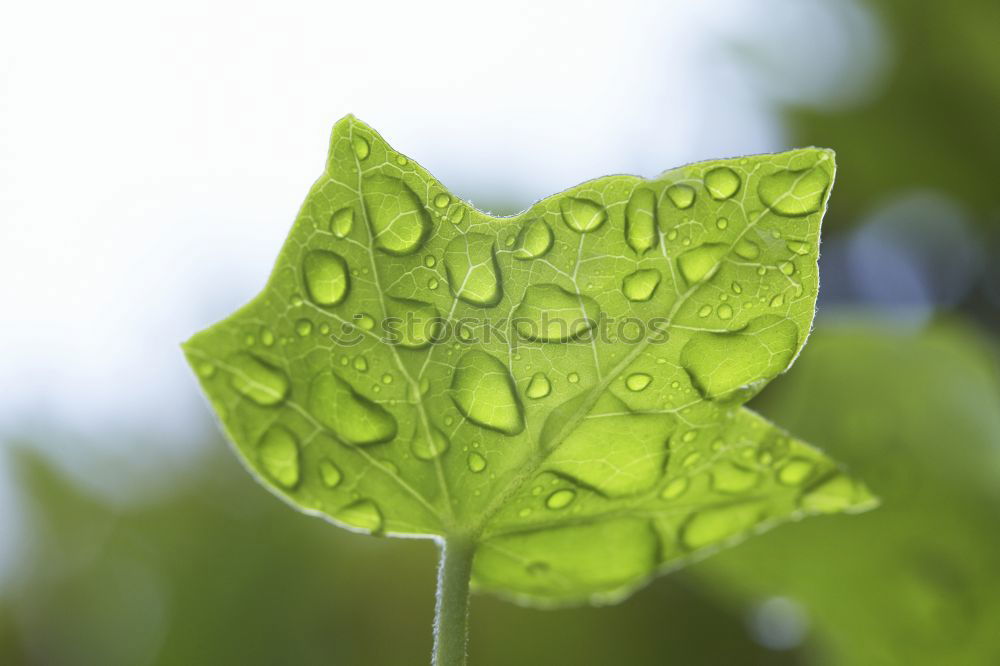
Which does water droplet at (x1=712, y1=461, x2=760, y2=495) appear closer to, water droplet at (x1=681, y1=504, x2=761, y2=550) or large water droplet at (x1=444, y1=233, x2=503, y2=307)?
water droplet at (x1=681, y1=504, x2=761, y2=550)

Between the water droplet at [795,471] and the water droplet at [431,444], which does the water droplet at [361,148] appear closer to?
the water droplet at [431,444]

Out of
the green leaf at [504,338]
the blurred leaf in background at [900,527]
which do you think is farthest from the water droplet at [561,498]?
the blurred leaf in background at [900,527]

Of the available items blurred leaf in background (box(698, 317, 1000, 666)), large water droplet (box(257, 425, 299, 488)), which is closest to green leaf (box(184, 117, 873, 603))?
large water droplet (box(257, 425, 299, 488))

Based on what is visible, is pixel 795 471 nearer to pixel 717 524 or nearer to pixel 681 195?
pixel 717 524

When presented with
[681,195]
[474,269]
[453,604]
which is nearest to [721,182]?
[681,195]

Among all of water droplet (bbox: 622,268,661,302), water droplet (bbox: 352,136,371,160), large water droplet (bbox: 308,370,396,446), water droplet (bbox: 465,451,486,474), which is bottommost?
water droplet (bbox: 465,451,486,474)

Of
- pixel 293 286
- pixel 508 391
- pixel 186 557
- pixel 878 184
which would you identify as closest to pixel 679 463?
pixel 508 391
